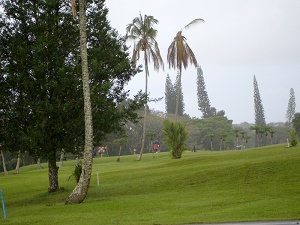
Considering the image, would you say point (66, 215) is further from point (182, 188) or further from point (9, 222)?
point (182, 188)

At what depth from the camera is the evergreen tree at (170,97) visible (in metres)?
117

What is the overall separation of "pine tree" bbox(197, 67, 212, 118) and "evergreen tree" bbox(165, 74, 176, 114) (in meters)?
7.43

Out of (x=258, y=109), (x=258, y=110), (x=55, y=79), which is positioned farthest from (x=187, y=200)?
(x=258, y=109)

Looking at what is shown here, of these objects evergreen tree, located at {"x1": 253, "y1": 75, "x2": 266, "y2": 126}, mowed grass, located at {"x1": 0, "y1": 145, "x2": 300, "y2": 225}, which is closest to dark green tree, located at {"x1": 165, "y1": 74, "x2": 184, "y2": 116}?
evergreen tree, located at {"x1": 253, "y1": 75, "x2": 266, "y2": 126}

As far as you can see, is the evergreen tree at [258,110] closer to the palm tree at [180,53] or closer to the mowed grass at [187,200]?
the palm tree at [180,53]

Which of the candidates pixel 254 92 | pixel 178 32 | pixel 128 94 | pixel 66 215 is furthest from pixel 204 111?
pixel 66 215

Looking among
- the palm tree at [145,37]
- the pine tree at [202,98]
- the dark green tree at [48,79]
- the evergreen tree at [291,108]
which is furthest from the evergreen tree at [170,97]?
the dark green tree at [48,79]

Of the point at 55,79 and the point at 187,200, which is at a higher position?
the point at 55,79

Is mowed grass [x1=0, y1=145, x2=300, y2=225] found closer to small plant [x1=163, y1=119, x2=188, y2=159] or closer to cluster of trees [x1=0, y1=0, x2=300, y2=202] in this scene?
cluster of trees [x1=0, y1=0, x2=300, y2=202]

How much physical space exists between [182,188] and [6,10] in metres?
13.5

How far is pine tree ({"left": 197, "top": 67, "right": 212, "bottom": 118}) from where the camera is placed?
379 feet

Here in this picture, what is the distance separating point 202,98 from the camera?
384 ft

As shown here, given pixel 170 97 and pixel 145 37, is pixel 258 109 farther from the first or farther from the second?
pixel 145 37

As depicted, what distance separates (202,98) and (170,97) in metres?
9.28
